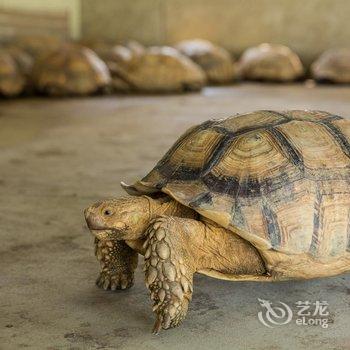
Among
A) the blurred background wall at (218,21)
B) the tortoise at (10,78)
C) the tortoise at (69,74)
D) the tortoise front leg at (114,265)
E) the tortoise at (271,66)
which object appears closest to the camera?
the tortoise front leg at (114,265)

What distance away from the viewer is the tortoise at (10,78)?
9.39m

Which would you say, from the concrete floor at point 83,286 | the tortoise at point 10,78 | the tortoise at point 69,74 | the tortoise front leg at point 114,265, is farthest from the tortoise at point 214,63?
the tortoise front leg at point 114,265

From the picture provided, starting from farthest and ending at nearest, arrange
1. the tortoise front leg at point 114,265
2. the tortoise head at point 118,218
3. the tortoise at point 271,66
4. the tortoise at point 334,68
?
the tortoise at point 271,66 → the tortoise at point 334,68 → the tortoise front leg at point 114,265 → the tortoise head at point 118,218

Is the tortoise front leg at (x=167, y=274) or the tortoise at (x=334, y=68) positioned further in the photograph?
the tortoise at (x=334, y=68)

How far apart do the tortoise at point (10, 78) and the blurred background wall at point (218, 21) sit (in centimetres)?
410

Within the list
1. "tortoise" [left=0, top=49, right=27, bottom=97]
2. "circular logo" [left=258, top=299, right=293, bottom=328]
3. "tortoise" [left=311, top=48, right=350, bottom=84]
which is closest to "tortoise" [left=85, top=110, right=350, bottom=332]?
"circular logo" [left=258, top=299, right=293, bottom=328]

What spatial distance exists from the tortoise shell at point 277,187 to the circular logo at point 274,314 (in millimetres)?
136

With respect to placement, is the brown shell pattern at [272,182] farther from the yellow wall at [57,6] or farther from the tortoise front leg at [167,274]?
the yellow wall at [57,6]

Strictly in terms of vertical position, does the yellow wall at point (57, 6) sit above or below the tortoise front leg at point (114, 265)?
below

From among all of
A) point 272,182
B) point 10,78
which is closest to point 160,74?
point 10,78

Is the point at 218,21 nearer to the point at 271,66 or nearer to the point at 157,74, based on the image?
the point at 271,66

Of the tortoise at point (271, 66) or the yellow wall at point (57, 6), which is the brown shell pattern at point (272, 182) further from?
the yellow wall at point (57, 6)

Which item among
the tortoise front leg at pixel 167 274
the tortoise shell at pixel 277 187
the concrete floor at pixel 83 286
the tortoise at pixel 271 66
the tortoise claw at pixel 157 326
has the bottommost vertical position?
the tortoise at pixel 271 66

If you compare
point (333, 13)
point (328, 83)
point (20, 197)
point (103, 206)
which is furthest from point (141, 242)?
point (333, 13)
